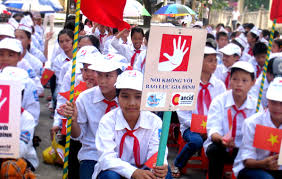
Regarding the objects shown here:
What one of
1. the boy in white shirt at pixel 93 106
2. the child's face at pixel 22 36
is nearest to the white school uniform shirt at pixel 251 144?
the boy in white shirt at pixel 93 106

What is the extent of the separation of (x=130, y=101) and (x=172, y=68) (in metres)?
0.64

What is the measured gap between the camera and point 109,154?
301 cm

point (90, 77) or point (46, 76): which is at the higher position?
point (90, 77)

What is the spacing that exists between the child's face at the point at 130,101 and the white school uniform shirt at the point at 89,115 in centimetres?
50

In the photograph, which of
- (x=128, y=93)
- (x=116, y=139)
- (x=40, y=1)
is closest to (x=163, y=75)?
(x=128, y=93)

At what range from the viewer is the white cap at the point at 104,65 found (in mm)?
3525

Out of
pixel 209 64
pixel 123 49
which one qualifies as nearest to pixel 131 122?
pixel 209 64

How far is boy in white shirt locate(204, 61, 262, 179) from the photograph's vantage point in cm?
395

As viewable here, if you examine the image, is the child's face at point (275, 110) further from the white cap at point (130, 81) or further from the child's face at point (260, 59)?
the child's face at point (260, 59)

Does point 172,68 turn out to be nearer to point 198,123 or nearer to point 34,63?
point 198,123

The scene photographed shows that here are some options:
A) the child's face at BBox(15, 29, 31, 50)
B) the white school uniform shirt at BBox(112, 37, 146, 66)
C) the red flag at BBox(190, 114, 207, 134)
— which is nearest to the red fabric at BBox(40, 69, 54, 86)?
the child's face at BBox(15, 29, 31, 50)

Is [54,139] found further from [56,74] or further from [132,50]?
[132,50]

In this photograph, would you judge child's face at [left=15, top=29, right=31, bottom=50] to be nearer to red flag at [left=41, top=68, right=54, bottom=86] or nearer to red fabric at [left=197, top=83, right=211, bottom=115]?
red flag at [left=41, top=68, right=54, bottom=86]

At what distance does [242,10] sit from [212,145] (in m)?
42.1
